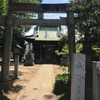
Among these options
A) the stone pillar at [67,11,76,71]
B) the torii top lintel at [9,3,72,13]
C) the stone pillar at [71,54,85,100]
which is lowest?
the stone pillar at [71,54,85,100]

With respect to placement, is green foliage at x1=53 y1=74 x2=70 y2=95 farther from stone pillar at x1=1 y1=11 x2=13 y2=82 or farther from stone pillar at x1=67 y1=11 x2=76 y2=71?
stone pillar at x1=1 y1=11 x2=13 y2=82

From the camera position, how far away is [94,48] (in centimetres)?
1270

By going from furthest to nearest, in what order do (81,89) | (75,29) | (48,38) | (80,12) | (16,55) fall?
(48,38) → (16,55) → (75,29) → (80,12) → (81,89)

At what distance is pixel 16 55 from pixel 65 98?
25.4 feet

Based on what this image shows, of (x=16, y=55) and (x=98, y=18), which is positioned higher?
(x=98, y=18)

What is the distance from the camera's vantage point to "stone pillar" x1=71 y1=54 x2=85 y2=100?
732 centimetres

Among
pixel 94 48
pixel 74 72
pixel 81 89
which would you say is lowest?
pixel 81 89

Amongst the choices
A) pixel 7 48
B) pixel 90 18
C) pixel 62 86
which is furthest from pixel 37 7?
pixel 62 86

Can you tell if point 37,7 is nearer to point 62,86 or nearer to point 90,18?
point 90,18

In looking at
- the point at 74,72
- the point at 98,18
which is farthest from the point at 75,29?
the point at 74,72

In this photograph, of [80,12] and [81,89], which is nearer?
[81,89]

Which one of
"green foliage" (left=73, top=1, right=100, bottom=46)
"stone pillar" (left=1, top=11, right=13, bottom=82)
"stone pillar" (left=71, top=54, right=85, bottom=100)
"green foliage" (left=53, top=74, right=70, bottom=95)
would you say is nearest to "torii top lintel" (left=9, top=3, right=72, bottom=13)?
"stone pillar" (left=1, top=11, right=13, bottom=82)

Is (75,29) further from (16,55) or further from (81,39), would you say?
(16,55)

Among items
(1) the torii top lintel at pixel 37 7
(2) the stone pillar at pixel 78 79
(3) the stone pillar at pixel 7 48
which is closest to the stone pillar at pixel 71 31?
(1) the torii top lintel at pixel 37 7
